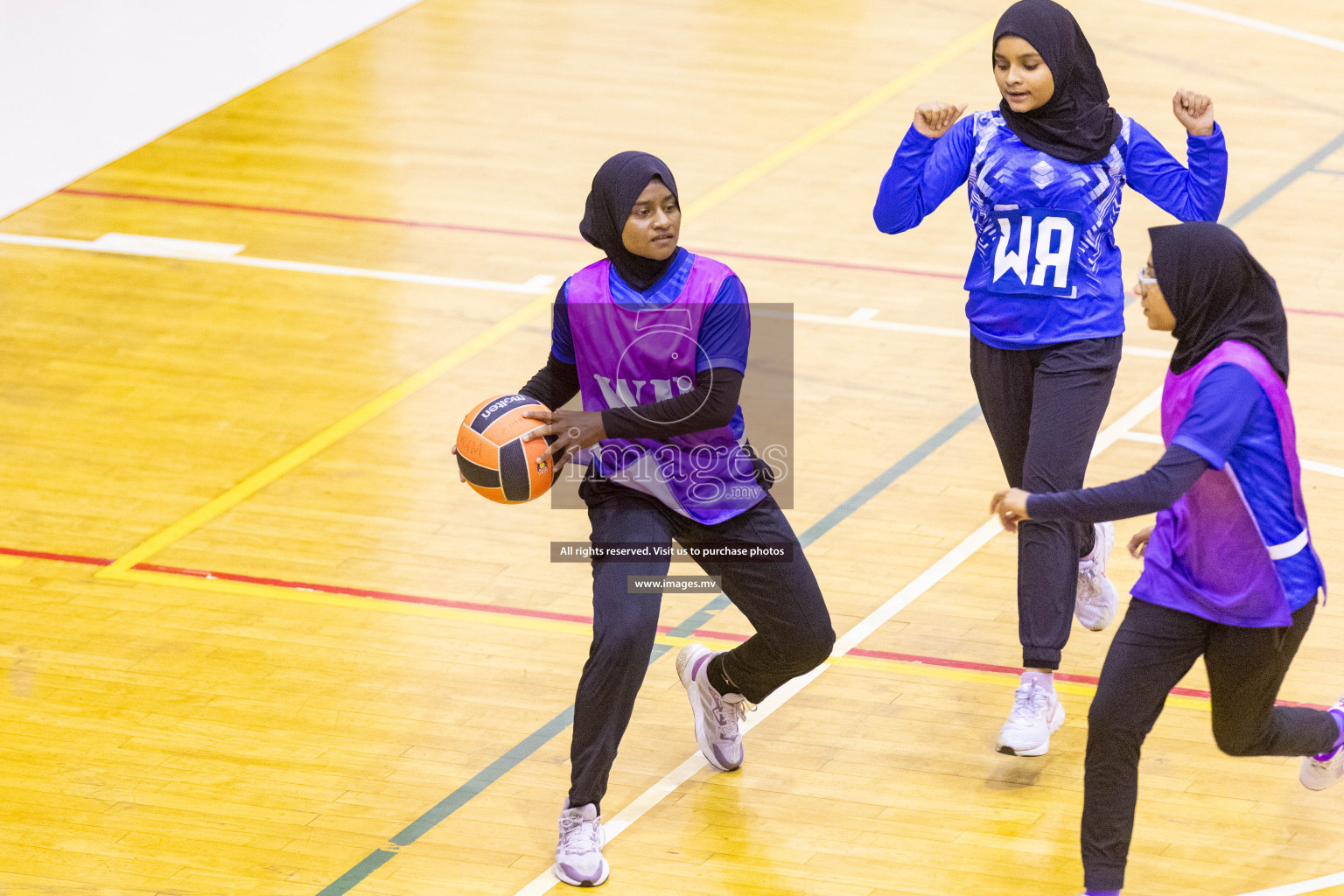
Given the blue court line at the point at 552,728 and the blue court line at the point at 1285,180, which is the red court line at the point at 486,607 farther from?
the blue court line at the point at 1285,180

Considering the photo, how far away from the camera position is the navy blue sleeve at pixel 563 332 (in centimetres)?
571

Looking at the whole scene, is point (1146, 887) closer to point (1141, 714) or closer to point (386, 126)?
point (1141, 714)

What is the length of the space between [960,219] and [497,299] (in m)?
2.96

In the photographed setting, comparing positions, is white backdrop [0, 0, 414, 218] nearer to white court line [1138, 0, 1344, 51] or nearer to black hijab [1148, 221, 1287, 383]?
white court line [1138, 0, 1344, 51]

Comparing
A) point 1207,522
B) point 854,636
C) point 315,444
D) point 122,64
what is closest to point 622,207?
point 1207,522

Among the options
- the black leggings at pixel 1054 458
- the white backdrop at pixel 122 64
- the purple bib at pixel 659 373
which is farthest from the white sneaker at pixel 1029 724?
the white backdrop at pixel 122 64

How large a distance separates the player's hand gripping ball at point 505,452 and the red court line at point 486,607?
1.64 metres

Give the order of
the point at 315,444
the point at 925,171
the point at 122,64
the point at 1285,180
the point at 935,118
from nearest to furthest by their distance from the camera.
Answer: the point at 935,118, the point at 925,171, the point at 315,444, the point at 1285,180, the point at 122,64

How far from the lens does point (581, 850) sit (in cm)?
570

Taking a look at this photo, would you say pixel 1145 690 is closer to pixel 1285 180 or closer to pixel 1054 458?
pixel 1054 458

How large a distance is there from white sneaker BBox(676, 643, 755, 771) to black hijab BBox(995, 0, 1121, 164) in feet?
6.73

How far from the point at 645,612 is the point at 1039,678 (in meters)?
1.58

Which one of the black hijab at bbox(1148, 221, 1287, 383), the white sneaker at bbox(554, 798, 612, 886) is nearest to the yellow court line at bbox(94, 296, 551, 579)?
the white sneaker at bbox(554, 798, 612, 886)

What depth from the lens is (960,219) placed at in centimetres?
1141
